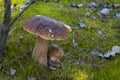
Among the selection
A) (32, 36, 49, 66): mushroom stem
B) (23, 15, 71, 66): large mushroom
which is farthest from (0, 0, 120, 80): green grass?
(23, 15, 71, 66): large mushroom

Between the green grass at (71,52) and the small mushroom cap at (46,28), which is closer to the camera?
the small mushroom cap at (46,28)

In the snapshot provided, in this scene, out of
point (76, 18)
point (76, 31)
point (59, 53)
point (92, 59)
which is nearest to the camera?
point (59, 53)

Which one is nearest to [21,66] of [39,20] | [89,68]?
[39,20]

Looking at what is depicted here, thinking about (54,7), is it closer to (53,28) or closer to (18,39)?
(18,39)

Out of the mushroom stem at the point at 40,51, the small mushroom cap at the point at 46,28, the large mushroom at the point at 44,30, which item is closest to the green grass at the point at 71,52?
the mushroom stem at the point at 40,51

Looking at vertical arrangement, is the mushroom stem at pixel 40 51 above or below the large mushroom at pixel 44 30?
below

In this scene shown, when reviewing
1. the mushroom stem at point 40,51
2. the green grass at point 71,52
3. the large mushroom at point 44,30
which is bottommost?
the green grass at point 71,52

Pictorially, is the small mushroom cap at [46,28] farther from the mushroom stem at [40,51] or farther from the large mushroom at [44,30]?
the mushroom stem at [40,51]
